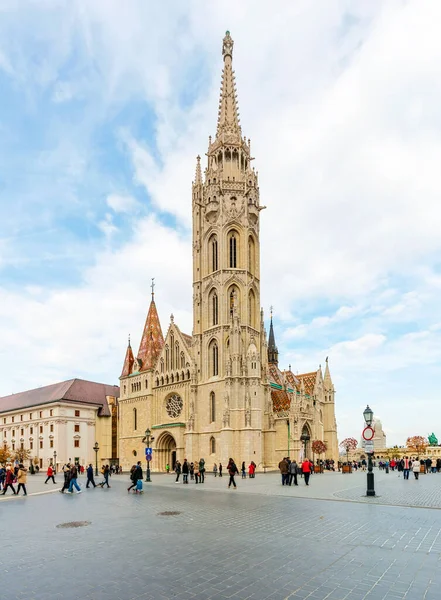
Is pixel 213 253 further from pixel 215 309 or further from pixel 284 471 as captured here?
pixel 284 471

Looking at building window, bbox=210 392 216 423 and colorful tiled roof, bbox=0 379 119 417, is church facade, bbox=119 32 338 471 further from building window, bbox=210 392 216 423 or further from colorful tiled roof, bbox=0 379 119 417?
colorful tiled roof, bbox=0 379 119 417

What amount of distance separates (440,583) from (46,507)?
561 inches

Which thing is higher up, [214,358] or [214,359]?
[214,358]

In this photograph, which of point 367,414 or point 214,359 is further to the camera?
point 214,359

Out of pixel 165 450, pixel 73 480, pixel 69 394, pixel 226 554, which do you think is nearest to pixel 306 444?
pixel 165 450

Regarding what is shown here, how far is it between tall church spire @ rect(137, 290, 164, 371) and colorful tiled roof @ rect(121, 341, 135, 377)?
158 centimetres

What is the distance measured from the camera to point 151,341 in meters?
63.3

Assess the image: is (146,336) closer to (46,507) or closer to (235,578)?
(46,507)

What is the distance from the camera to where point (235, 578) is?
7.61 meters

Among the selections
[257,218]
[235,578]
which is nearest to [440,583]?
[235,578]

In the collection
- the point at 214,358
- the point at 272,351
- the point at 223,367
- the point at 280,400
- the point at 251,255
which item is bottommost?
the point at 280,400

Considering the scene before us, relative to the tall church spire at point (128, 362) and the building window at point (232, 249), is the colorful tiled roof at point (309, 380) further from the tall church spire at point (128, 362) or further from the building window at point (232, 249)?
the tall church spire at point (128, 362)

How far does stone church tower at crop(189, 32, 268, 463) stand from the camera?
49031 millimetres

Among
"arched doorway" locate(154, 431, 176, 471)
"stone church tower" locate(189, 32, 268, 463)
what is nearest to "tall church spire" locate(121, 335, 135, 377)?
"arched doorway" locate(154, 431, 176, 471)
